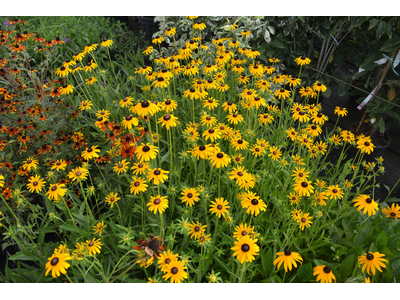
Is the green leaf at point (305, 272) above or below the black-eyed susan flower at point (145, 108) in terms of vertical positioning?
below

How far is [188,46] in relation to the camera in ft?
7.38

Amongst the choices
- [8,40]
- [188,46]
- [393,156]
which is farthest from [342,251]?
[8,40]

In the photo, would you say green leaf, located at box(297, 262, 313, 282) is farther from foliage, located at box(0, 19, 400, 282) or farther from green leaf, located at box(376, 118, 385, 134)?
green leaf, located at box(376, 118, 385, 134)

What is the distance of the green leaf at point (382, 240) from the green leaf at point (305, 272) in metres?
0.47

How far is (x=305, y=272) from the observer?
4.95ft

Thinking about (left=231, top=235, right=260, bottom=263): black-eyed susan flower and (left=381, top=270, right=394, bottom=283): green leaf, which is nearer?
(left=231, top=235, right=260, bottom=263): black-eyed susan flower

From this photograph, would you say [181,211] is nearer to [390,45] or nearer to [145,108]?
[145,108]

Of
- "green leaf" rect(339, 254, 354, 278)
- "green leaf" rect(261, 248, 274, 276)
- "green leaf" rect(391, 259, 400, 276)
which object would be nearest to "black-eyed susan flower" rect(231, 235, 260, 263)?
"green leaf" rect(261, 248, 274, 276)

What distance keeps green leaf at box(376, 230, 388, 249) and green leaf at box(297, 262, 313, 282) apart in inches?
18.6

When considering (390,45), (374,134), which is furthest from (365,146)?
(374,134)

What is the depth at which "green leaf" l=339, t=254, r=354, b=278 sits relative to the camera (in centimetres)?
150

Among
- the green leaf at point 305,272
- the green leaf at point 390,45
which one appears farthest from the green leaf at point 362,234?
the green leaf at point 390,45

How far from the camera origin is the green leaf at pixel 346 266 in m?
1.50

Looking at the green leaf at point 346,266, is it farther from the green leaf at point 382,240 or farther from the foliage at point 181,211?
the green leaf at point 382,240
